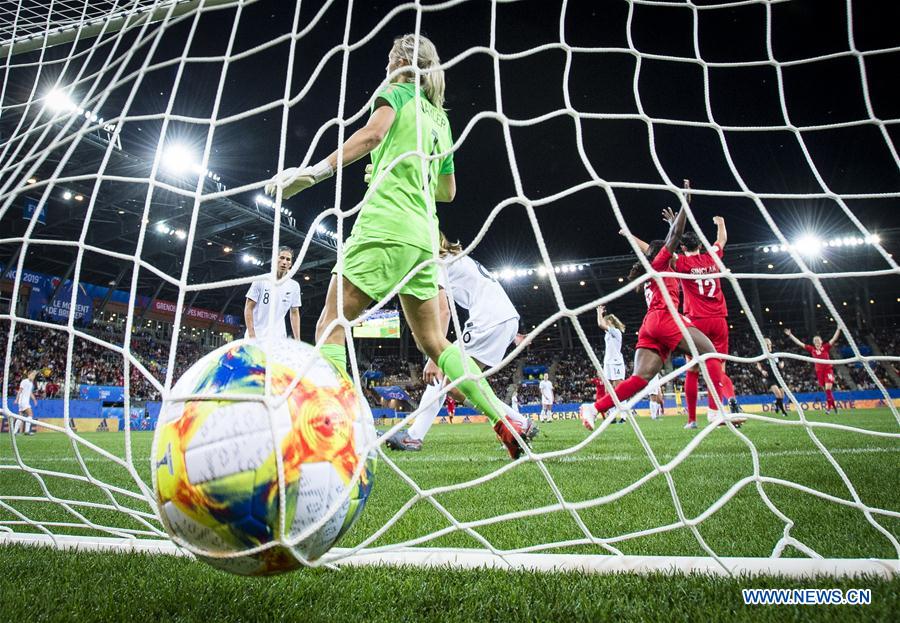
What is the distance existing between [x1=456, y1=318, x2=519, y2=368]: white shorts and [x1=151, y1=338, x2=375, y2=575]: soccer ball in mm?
3308

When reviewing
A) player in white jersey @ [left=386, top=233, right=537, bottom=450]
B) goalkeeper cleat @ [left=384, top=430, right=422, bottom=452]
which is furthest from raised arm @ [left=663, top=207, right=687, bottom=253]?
goalkeeper cleat @ [left=384, top=430, right=422, bottom=452]

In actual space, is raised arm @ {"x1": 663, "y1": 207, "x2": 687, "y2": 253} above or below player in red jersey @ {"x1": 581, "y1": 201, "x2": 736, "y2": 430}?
above

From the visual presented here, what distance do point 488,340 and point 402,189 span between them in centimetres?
244

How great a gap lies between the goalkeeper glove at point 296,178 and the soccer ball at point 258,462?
751 mm

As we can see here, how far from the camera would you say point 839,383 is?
2531 cm

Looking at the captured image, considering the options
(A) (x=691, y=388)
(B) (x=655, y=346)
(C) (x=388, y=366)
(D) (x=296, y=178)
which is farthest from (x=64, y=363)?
(D) (x=296, y=178)

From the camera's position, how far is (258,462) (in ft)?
3.81

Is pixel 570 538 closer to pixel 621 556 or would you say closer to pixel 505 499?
pixel 621 556

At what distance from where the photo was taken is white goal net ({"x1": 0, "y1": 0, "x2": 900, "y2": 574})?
68.6 inches

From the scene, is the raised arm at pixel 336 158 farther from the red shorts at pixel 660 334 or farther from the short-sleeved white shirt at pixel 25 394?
the short-sleeved white shirt at pixel 25 394

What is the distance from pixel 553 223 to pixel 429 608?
22677 millimetres

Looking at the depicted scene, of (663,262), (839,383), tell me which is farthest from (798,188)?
(663,262)

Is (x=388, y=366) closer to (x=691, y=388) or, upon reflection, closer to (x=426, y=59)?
(x=691, y=388)

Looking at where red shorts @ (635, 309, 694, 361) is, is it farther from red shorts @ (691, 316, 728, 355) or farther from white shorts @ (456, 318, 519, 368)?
white shorts @ (456, 318, 519, 368)
